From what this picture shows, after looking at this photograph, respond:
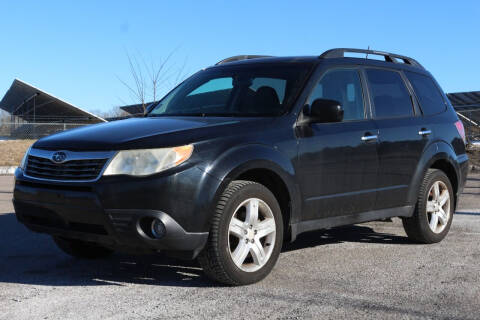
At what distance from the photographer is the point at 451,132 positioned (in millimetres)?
6832

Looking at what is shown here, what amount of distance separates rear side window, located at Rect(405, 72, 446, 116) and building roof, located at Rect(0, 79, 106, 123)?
3256cm

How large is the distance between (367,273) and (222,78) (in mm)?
2279

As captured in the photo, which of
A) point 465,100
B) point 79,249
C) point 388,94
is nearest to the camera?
point 79,249

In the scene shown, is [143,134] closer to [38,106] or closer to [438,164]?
[438,164]

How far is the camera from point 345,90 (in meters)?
5.81

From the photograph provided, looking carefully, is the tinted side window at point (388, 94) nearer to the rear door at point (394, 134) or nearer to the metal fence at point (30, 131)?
the rear door at point (394, 134)

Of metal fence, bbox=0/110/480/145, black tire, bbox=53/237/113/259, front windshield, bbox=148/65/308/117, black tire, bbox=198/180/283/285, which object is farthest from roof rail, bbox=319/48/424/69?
metal fence, bbox=0/110/480/145

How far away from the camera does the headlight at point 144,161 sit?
167 inches

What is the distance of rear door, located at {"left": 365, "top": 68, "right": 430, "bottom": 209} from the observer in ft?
19.3

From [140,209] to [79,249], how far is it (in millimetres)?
1623

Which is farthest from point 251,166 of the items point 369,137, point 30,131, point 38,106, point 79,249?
point 38,106

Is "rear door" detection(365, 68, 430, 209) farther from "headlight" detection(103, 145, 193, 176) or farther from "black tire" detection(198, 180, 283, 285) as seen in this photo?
"headlight" detection(103, 145, 193, 176)

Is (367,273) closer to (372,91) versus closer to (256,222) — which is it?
(256,222)

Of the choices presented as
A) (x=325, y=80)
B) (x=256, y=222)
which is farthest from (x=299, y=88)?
(x=256, y=222)
